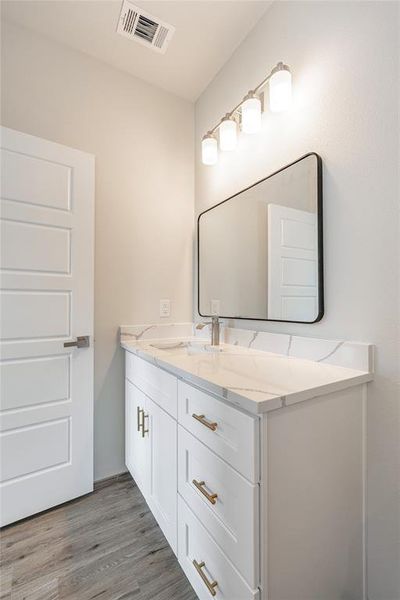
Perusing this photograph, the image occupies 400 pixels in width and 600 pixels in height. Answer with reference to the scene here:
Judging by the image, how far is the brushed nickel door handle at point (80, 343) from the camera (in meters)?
1.56

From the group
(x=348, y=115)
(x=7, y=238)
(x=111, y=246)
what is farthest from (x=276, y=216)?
(x=7, y=238)

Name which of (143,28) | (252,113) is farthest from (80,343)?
(143,28)

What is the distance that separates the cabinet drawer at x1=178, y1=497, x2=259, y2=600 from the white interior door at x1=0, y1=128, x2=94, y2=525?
0.80 meters

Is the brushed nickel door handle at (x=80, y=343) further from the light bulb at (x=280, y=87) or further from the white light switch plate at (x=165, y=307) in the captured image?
the light bulb at (x=280, y=87)

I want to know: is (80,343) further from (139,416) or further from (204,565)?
(204,565)

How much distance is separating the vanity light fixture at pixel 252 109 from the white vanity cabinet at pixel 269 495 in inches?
49.7

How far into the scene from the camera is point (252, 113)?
140 cm

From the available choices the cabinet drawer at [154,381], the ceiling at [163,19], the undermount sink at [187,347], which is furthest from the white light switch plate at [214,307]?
the ceiling at [163,19]

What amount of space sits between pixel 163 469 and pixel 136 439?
39 centimetres

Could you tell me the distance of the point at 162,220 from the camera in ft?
6.50

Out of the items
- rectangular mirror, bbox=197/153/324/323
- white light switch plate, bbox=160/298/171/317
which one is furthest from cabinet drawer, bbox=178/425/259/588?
white light switch plate, bbox=160/298/171/317

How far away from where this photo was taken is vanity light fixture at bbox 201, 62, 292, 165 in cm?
124

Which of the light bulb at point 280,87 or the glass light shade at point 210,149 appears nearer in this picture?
the light bulb at point 280,87

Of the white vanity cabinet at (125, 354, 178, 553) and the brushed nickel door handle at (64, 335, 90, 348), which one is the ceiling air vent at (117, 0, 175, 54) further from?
the white vanity cabinet at (125, 354, 178, 553)
